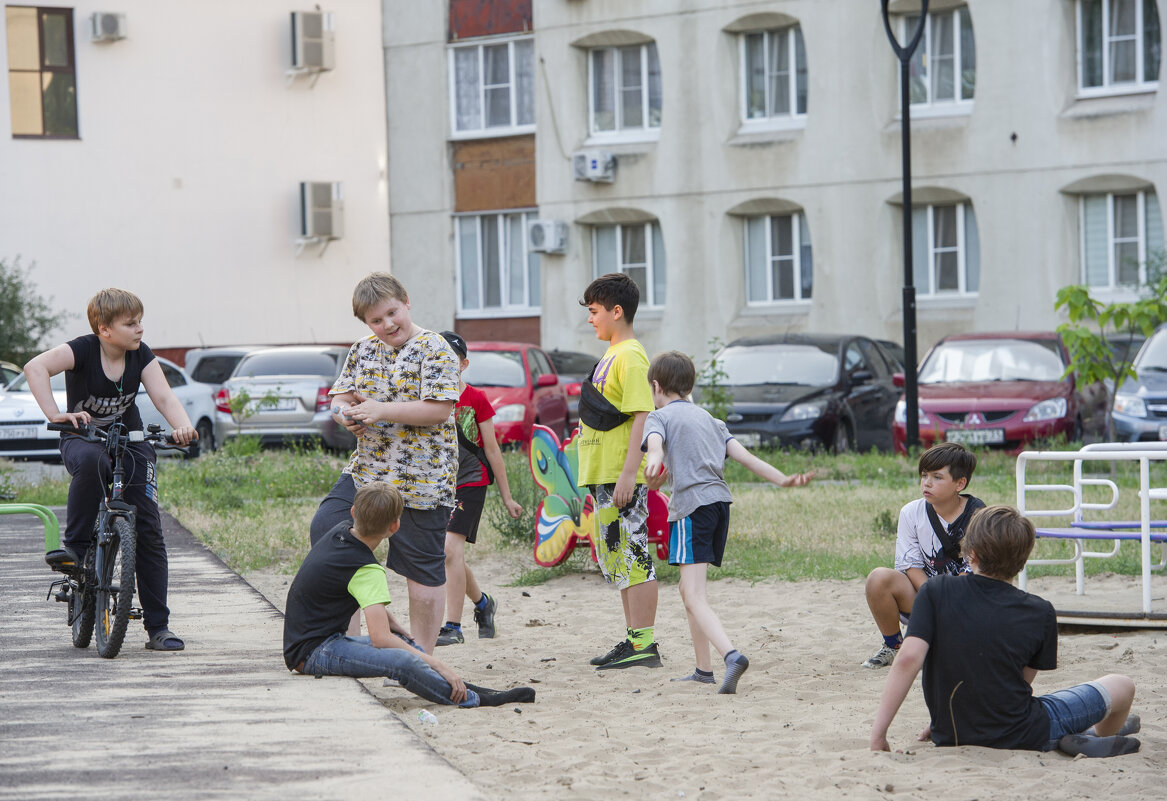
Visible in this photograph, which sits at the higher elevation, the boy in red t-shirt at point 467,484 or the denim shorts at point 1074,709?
the boy in red t-shirt at point 467,484

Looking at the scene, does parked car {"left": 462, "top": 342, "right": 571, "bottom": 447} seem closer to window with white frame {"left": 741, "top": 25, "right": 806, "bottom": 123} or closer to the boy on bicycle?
window with white frame {"left": 741, "top": 25, "right": 806, "bottom": 123}

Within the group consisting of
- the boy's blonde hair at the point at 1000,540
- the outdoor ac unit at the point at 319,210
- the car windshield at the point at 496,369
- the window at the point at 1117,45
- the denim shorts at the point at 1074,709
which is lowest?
the denim shorts at the point at 1074,709

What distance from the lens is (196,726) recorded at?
578cm

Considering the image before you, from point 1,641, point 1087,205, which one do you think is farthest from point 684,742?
point 1087,205

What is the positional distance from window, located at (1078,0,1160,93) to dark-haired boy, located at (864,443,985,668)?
20110 mm

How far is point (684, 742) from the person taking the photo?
6.10 m

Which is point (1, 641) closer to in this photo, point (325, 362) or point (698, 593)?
point (698, 593)

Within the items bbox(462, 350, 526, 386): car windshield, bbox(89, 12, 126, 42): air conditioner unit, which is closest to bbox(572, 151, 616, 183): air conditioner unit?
bbox(462, 350, 526, 386): car windshield

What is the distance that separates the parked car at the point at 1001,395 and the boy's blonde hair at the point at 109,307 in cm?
1180

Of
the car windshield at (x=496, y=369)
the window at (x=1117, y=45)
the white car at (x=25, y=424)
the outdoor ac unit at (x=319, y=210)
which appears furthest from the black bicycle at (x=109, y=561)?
the outdoor ac unit at (x=319, y=210)

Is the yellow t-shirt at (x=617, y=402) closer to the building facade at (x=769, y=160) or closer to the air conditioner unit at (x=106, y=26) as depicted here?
the building facade at (x=769, y=160)

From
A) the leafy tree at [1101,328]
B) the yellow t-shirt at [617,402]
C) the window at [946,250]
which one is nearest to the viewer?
the yellow t-shirt at [617,402]

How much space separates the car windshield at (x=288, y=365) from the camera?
2183cm

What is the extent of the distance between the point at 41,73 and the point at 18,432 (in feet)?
50.4
